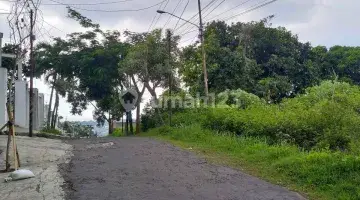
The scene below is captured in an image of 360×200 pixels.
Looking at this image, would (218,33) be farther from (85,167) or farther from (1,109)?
(85,167)

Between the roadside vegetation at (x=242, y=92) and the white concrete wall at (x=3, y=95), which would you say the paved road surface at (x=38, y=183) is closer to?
the roadside vegetation at (x=242, y=92)

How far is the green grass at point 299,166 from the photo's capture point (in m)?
8.29

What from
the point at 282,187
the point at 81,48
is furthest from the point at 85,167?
A: the point at 81,48

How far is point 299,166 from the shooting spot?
9836 millimetres

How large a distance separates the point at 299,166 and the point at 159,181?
133 inches

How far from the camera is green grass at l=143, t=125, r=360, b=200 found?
8289 mm

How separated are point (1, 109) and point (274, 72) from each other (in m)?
23.9

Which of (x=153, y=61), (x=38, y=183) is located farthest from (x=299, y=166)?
(x=153, y=61)
